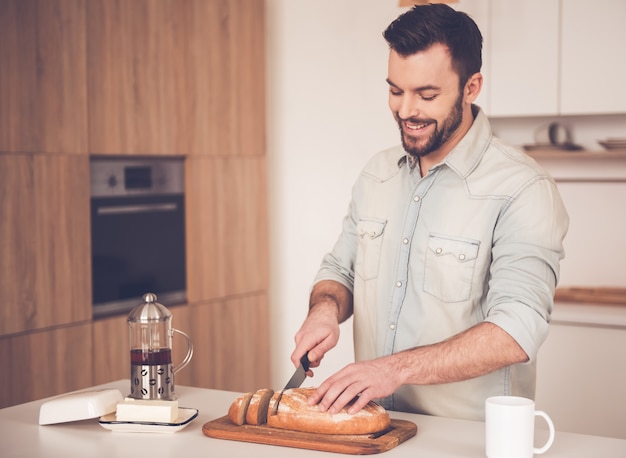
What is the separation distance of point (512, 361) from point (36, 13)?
211 cm

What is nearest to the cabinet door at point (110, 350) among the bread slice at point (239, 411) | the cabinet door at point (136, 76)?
the cabinet door at point (136, 76)

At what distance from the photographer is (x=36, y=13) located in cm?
306

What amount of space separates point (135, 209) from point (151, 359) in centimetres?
180

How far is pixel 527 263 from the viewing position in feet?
6.25

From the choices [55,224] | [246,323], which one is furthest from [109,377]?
[246,323]

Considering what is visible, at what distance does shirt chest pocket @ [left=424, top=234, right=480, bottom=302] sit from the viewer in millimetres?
2078

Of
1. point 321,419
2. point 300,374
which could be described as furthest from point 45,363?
point 321,419

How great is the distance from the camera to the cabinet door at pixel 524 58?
3.76 metres

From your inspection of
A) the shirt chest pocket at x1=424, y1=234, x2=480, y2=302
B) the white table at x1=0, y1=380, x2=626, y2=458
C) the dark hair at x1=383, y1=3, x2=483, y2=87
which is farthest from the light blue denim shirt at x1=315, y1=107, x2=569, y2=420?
the white table at x1=0, y1=380, x2=626, y2=458

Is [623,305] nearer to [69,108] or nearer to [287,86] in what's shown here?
[287,86]

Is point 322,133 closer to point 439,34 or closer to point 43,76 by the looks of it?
point 43,76

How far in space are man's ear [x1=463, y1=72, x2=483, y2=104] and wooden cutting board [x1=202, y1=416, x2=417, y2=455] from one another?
841 mm

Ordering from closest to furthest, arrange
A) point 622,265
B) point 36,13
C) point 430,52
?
point 430,52 → point 36,13 → point 622,265

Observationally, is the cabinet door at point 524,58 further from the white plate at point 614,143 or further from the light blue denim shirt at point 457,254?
the light blue denim shirt at point 457,254
